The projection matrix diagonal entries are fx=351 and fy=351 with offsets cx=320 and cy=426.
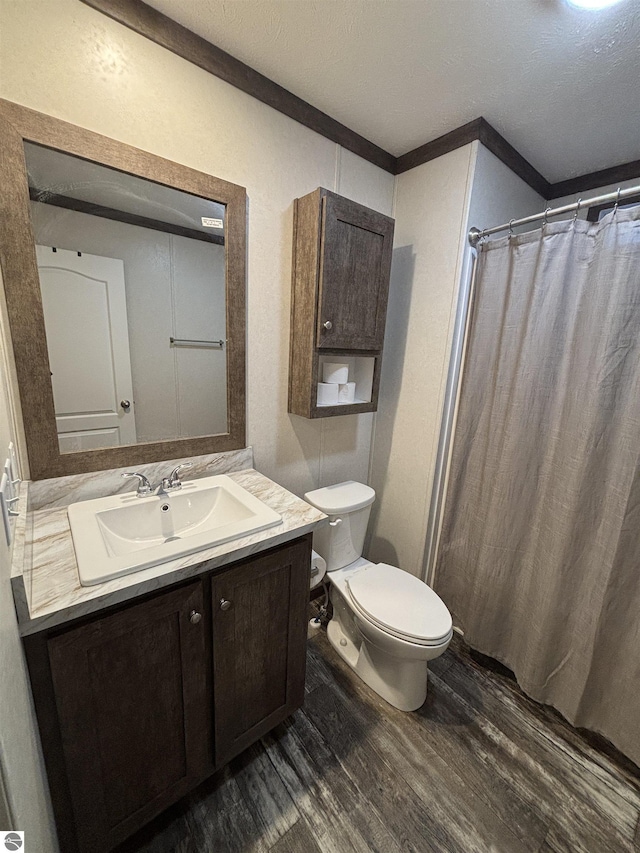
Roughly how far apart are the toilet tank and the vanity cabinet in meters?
0.42

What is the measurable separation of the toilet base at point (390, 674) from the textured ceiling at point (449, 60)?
216 cm

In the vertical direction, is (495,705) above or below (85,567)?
below

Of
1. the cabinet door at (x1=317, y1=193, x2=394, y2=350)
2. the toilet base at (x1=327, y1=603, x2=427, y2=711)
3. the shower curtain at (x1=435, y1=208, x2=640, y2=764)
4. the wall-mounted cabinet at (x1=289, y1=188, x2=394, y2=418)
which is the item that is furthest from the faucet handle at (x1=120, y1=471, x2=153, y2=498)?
the shower curtain at (x1=435, y1=208, x2=640, y2=764)

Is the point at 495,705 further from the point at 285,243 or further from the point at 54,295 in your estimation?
the point at 54,295

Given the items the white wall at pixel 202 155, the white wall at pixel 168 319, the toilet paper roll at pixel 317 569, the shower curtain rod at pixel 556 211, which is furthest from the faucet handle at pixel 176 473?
the shower curtain rod at pixel 556 211

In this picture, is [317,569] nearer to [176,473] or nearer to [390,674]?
[390,674]

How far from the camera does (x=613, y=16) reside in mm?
979

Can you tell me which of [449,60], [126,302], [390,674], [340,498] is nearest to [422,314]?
[449,60]

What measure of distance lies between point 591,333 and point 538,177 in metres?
1.06

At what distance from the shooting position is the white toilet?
1323 mm

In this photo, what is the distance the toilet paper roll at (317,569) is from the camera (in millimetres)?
1571

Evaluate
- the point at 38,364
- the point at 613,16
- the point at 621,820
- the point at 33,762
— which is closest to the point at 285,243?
the point at 38,364

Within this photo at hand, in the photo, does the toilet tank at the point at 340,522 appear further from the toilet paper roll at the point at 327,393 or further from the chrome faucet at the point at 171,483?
the chrome faucet at the point at 171,483

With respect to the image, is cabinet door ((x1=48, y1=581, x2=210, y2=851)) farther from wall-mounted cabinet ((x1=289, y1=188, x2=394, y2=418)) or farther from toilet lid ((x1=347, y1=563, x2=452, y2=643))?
wall-mounted cabinet ((x1=289, y1=188, x2=394, y2=418))
